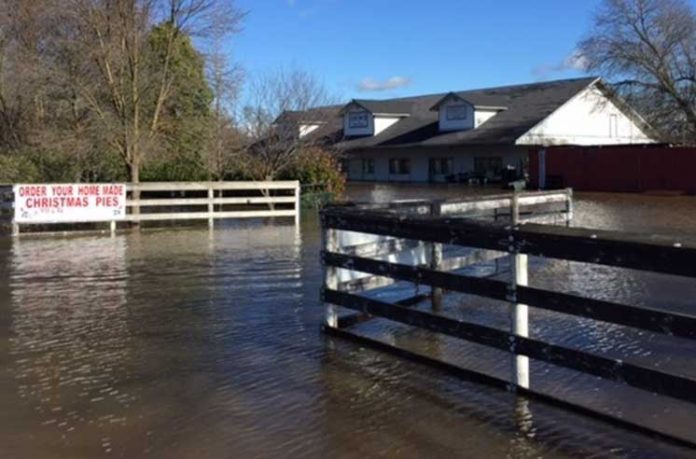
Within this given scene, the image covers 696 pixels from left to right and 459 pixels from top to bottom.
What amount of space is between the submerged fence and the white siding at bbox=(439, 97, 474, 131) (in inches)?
1808

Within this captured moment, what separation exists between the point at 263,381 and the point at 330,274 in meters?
1.64

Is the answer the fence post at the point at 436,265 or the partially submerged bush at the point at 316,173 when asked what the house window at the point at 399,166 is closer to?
the partially submerged bush at the point at 316,173

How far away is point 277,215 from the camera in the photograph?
2084 cm

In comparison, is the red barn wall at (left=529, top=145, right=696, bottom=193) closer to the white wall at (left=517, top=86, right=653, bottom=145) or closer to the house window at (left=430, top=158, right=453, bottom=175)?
the white wall at (left=517, top=86, right=653, bottom=145)

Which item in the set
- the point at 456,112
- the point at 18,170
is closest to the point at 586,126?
the point at 456,112

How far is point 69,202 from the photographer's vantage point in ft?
61.0

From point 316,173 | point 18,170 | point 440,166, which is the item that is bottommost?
point 316,173

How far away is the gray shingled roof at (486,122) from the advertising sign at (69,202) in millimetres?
25639

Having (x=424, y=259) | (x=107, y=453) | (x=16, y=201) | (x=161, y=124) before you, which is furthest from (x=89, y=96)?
(x=107, y=453)

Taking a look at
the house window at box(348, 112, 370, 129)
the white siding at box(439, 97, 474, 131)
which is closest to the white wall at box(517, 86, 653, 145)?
the white siding at box(439, 97, 474, 131)

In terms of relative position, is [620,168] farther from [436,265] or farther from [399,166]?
[436,265]

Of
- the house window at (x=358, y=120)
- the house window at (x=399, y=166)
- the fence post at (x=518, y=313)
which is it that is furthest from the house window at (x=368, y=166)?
the fence post at (x=518, y=313)

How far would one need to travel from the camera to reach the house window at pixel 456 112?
5303 centimetres

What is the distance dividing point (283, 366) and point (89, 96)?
1766cm
